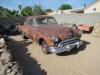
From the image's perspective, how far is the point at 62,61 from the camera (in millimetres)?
9133

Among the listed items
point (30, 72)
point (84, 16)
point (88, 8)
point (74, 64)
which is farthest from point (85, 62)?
point (88, 8)

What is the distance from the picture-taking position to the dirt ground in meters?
7.85

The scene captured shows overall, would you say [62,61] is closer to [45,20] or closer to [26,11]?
[45,20]

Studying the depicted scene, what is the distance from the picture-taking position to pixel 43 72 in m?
7.80

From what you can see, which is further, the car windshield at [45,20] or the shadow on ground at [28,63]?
the car windshield at [45,20]

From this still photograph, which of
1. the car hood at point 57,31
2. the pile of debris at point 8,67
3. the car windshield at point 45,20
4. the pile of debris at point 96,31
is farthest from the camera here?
the pile of debris at point 96,31

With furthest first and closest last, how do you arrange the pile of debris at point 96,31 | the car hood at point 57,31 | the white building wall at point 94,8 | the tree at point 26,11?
the tree at point 26,11 < the white building wall at point 94,8 < the pile of debris at point 96,31 < the car hood at point 57,31

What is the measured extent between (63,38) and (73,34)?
2.19ft

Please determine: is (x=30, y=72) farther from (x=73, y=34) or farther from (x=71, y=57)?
(x=73, y=34)

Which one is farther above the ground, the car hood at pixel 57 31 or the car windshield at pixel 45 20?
the car windshield at pixel 45 20

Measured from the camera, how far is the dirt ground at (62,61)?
25.8 ft

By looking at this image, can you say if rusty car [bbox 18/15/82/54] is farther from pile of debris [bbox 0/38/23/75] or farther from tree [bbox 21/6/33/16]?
tree [bbox 21/6/33/16]

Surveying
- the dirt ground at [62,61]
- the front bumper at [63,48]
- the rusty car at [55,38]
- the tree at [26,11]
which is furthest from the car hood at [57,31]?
the tree at [26,11]

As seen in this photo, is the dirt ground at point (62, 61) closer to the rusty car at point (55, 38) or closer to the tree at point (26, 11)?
the rusty car at point (55, 38)
